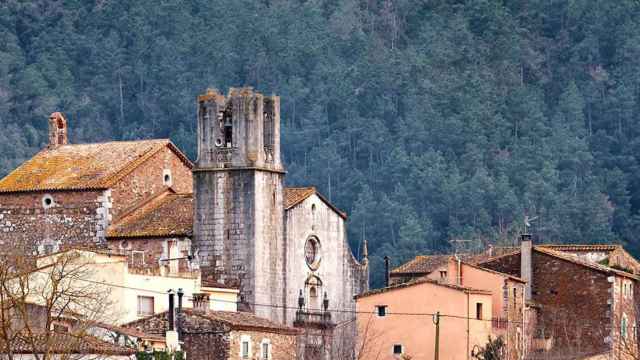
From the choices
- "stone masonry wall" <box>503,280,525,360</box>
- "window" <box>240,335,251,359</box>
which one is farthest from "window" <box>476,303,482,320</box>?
"window" <box>240,335,251,359</box>

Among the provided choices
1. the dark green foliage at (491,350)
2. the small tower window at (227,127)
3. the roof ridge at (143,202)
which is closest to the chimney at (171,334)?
the dark green foliage at (491,350)

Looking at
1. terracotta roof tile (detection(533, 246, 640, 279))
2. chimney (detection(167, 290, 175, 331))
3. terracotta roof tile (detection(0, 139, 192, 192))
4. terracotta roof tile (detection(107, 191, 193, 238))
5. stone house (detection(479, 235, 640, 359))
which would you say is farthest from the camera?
terracotta roof tile (detection(0, 139, 192, 192))

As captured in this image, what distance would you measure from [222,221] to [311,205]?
5.74 metres

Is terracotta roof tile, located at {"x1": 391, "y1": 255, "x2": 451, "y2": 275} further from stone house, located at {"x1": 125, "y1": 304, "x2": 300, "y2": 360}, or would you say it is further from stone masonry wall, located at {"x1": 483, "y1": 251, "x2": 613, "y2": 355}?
stone house, located at {"x1": 125, "y1": 304, "x2": 300, "y2": 360}

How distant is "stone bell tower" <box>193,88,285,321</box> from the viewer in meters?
99.1

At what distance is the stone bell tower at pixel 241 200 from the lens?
3900 inches

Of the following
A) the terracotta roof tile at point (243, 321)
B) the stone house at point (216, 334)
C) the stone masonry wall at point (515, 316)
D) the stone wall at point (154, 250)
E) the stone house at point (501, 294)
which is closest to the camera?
the stone house at point (216, 334)

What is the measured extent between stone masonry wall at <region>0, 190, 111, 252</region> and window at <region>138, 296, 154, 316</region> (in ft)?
29.6

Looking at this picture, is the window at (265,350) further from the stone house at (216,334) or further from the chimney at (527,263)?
the chimney at (527,263)

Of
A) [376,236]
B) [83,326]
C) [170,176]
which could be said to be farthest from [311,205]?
[376,236]

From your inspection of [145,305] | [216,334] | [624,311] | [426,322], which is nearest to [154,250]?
[145,305]

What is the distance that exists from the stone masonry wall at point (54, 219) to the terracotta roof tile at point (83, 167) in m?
0.35

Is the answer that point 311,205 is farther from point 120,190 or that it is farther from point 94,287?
point 94,287

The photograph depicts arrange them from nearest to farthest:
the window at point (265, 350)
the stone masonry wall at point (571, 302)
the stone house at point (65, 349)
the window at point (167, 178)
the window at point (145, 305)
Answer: the stone house at point (65, 349) → the window at point (265, 350) → the window at point (145, 305) → the stone masonry wall at point (571, 302) → the window at point (167, 178)
